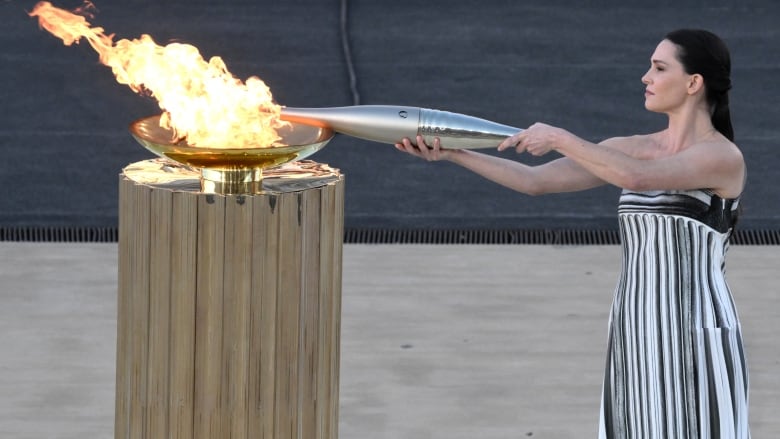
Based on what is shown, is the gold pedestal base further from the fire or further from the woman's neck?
the woman's neck

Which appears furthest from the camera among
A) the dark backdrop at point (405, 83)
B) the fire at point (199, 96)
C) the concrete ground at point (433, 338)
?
the dark backdrop at point (405, 83)

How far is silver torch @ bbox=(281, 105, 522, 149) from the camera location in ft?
10.0

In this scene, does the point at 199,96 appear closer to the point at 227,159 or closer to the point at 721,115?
the point at 227,159

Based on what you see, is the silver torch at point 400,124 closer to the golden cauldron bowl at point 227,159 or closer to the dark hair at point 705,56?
the golden cauldron bowl at point 227,159

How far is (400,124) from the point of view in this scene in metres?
3.05

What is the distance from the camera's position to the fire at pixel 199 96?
9.68 ft

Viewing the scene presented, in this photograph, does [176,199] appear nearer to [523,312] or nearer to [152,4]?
[523,312]

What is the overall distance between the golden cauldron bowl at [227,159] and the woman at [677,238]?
1.07 ft

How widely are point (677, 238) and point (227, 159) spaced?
98 cm

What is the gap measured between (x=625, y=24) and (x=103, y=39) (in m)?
7.59

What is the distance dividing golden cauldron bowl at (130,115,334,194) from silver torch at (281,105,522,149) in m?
0.11

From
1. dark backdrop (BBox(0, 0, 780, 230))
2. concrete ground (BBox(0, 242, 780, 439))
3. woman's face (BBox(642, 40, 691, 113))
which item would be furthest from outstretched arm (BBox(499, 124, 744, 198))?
dark backdrop (BBox(0, 0, 780, 230))

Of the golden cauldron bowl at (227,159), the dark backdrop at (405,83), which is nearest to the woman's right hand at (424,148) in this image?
the golden cauldron bowl at (227,159)

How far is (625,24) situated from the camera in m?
10.3
